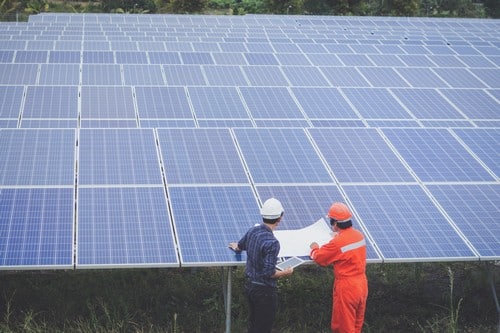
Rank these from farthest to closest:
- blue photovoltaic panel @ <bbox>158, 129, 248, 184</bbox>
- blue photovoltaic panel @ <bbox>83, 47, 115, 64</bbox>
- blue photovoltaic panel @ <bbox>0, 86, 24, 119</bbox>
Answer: blue photovoltaic panel @ <bbox>83, 47, 115, 64</bbox> → blue photovoltaic panel @ <bbox>0, 86, 24, 119</bbox> → blue photovoltaic panel @ <bbox>158, 129, 248, 184</bbox>

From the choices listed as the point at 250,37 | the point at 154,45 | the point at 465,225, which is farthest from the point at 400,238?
the point at 250,37

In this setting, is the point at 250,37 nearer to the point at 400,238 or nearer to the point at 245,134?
the point at 245,134

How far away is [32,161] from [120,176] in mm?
1427

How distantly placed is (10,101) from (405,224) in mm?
8436

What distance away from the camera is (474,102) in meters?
17.4

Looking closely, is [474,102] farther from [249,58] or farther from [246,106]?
[249,58]

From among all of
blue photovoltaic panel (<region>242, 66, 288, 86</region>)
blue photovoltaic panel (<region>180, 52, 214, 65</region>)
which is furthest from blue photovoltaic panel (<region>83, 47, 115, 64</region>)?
blue photovoltaic panel (<region>242, 66, 288, 86</region>)

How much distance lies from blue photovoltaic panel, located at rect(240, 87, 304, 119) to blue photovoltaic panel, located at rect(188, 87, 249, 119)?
0.23 metres

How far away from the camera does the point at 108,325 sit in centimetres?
1203

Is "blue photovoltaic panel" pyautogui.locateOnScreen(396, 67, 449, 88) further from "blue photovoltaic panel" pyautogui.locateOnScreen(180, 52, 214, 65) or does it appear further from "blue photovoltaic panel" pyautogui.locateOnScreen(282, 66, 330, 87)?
"blue photovoltaic panel" pyautogui.locateOnScreen(180, 52, 214, 65)

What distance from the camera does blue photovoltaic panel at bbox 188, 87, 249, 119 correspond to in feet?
51.5

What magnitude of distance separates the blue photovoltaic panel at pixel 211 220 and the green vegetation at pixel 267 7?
38.3 meters

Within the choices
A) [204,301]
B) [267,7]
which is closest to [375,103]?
[204,301]

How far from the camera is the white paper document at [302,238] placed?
10617 millimetres
